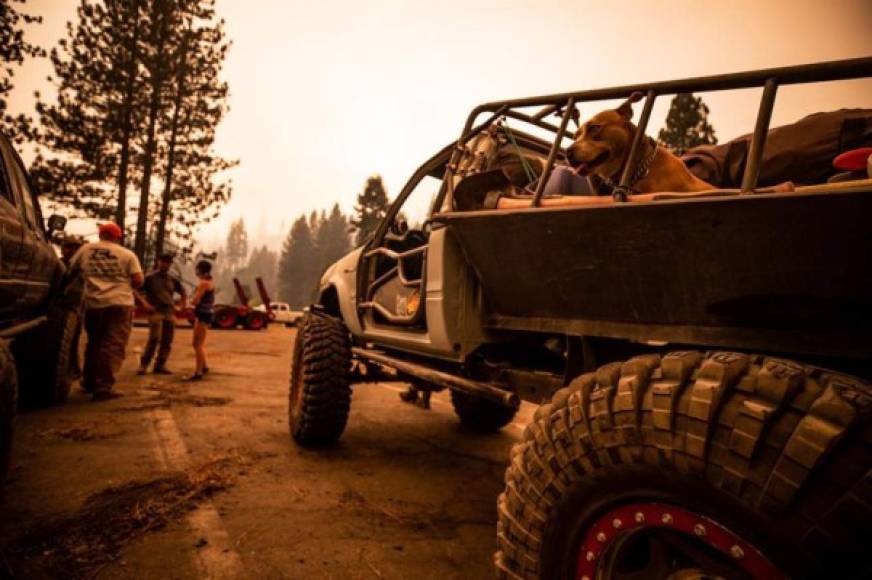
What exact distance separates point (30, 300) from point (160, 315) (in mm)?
3626

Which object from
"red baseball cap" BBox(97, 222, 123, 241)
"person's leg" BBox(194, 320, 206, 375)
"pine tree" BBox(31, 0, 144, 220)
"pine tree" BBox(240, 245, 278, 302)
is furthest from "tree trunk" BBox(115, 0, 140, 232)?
"pine tree" BBox(240, 245, 278, 302)

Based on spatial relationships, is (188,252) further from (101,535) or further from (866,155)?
(866,155)

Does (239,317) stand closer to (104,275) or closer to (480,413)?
(104,275)

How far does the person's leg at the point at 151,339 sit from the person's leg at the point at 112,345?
5.93 feet

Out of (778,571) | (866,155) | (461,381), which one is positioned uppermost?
(866,155)

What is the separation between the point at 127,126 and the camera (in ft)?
59.4

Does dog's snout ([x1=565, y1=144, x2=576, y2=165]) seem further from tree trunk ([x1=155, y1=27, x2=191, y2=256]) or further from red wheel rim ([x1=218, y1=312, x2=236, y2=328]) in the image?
tree trunk ([x1=155, y1=27, x2=191, y2=256])

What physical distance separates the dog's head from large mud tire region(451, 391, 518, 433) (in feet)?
8.63

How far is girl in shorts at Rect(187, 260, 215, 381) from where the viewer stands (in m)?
6.63

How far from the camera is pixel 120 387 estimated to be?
5.69m

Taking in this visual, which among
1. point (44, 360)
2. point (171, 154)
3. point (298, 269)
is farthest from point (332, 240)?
point (44, 360)

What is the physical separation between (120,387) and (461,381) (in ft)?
17.2

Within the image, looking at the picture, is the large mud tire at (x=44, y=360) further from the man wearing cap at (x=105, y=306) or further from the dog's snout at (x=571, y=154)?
the dog's snout at (x=571, y=154)

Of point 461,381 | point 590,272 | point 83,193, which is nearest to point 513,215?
point 590,272
